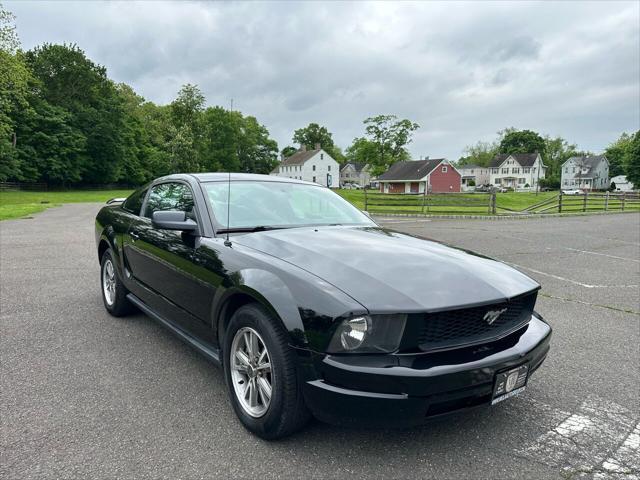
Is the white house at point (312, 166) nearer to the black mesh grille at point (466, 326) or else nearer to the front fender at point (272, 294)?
the front fender at point (272, 294)

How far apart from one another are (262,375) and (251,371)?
76 mm

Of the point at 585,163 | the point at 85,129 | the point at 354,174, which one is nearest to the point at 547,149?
the point at 585,163

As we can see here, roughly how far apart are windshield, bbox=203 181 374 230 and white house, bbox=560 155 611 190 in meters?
104

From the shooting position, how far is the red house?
63062mm

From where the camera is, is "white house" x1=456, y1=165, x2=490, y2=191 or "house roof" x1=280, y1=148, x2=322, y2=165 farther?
"white house" x1=456, y1=165, x2=490, y2=191

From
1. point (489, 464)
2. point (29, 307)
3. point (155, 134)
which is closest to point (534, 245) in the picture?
point (489, 464)

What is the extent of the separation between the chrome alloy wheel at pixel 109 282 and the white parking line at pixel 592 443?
13.4 feet

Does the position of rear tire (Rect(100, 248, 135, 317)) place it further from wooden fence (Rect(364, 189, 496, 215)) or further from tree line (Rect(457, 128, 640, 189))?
tree line (Rect(457, 128, 640, 189))

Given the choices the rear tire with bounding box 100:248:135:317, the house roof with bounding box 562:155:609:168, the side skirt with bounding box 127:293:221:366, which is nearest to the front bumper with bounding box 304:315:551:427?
the side skirt with bounding box 127:293:221:366

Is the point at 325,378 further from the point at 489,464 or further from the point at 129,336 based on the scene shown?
the point at 129,336

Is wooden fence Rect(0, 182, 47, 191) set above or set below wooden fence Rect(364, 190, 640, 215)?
above

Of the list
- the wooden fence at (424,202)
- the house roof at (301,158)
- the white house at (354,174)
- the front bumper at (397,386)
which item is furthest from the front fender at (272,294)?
the white house at (354,174)

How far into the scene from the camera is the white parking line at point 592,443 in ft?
7.43

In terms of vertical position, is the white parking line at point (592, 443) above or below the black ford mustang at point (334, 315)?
below
